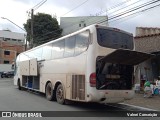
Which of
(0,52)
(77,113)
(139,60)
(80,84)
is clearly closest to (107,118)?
(77,113)

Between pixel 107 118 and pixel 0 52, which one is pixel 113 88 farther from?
pixel 0 52

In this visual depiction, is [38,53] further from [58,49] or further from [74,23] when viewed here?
[74,23]

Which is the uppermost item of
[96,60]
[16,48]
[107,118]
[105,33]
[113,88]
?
[16,48]

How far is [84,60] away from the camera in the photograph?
12.9 metres

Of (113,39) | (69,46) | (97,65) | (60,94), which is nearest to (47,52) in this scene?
(69,46)

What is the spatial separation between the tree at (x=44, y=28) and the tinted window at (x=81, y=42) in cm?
3972

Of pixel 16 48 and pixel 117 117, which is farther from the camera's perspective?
pixel 16 48

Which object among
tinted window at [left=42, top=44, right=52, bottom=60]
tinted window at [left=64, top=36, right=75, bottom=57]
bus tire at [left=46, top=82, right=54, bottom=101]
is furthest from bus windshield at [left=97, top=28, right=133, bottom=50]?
tinted window at [left=42, top=44, right=52, bottom=60]

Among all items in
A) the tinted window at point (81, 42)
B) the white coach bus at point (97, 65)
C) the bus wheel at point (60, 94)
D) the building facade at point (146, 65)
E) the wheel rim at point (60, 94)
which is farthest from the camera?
the building facade at point (146, 65)

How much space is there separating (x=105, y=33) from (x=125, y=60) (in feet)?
→ 4.61

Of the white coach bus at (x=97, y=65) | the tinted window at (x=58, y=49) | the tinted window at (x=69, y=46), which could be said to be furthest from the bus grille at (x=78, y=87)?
the tinted window at (x=58, y=49)

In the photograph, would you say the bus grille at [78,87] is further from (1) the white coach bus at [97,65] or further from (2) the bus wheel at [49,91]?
(2) the bus wheel at [49,91]

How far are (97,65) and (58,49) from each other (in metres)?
4.14

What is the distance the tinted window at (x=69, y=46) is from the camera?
14325mm
